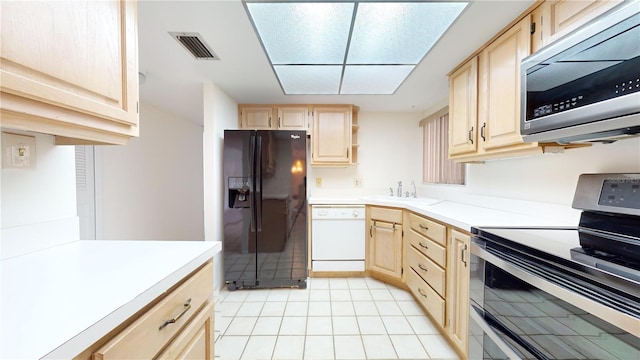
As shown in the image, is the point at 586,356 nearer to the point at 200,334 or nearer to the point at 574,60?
the point at 574,60

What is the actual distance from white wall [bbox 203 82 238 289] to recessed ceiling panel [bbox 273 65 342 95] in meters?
0.72

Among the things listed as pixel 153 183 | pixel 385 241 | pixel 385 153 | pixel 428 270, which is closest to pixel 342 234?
pixel 385 241

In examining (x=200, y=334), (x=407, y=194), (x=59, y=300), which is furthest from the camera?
(x=407, y=194)

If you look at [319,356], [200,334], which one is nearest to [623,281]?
[200,334]

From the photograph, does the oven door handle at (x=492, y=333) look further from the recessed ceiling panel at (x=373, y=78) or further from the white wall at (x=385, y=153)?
the white wall at (x=385, y=153)

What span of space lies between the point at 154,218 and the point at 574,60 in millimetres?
4193

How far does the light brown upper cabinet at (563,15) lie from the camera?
0.98 metres

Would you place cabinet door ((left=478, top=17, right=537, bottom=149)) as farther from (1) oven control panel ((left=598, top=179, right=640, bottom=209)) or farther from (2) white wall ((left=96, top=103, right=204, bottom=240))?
(2) white wall ((left=96, top=103, right=204, bottom=240))

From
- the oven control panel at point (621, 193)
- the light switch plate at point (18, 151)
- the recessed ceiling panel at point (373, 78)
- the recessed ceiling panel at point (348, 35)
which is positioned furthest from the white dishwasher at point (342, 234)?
the light switch plate at point (18, 151)

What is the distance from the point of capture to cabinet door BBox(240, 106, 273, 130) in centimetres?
291

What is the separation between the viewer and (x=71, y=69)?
667 mm

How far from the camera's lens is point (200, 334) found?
898 millimetres

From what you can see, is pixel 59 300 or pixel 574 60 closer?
pixel 59 300

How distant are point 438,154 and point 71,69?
3.04 m
